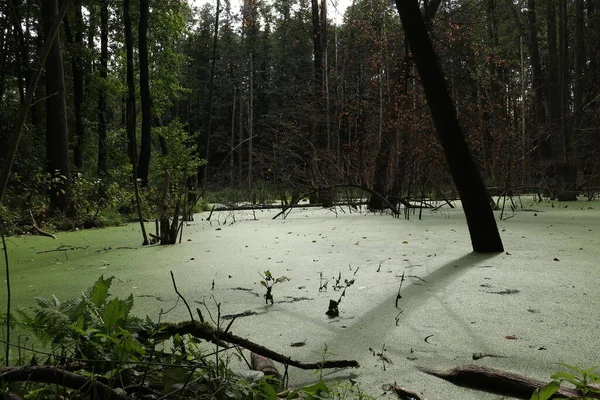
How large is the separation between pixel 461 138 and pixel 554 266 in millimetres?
872

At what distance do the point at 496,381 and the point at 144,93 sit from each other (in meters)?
8.52

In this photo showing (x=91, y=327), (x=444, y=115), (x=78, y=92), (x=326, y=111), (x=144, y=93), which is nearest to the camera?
(x=91, y=327)

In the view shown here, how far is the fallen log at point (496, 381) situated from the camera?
92cm

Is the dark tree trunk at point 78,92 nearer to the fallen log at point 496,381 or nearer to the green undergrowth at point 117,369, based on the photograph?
the green undergrowth at point 117,369

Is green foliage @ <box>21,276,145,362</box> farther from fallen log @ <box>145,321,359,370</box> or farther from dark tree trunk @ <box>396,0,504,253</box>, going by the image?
dark tree trunk @ <box>396,0,504,253</box>

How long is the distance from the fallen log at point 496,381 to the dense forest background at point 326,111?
6.28ft

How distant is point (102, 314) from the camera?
980 mm

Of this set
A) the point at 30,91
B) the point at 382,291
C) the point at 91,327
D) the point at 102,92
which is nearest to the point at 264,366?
the point at 91,327

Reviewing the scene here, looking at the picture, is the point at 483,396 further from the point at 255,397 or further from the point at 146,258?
the point at 146,258

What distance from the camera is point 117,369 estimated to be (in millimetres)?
763

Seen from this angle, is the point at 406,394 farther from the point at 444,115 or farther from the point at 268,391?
the point at 444,115

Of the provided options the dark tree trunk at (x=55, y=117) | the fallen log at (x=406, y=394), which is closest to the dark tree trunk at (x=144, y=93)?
the dark tree trunk at (x=55, y=117)

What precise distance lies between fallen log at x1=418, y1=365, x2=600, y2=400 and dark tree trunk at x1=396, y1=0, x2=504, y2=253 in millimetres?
1856

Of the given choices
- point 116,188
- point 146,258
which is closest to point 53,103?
point 116,188
